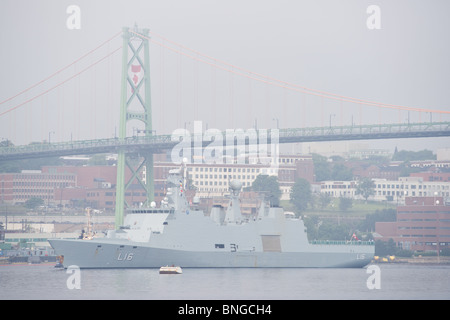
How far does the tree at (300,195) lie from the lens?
10294 centimetres

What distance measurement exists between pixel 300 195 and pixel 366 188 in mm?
13746

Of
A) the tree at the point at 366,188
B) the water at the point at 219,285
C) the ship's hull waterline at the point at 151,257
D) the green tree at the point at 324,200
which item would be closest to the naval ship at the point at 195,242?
the ship's hull waterline at the point at 151,257

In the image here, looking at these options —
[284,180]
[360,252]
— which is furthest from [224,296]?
[284,180]

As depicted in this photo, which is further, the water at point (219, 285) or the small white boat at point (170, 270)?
the small white boat at point (170, 270)

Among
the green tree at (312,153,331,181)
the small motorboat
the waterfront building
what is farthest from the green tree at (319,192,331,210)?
the small motorboat

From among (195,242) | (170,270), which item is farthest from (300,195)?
(170,270)

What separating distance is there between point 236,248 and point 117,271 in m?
6.75

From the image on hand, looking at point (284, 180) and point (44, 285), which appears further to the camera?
point (284, 180)

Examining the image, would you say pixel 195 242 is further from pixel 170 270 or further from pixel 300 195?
pixel 300 195

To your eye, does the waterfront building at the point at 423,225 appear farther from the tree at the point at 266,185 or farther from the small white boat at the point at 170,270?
the small white boat at the point at 170,270

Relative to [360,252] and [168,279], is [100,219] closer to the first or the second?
[360,252]

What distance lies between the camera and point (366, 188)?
11450 centimetres

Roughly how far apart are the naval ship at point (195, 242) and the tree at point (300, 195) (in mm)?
49021

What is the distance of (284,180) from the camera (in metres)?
114
